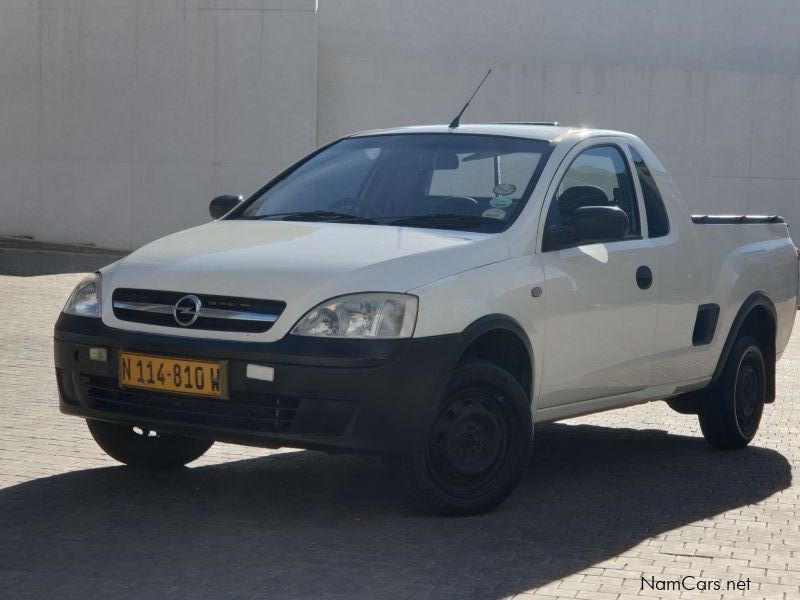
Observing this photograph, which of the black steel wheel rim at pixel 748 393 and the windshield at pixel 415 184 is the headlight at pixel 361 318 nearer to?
the windshield at pixel 415 184

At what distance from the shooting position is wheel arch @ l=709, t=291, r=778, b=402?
817 centimetres

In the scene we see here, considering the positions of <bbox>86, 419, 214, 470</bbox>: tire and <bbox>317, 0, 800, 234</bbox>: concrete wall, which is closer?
<bbox>86, 419, 214, 470</bbox>: tire

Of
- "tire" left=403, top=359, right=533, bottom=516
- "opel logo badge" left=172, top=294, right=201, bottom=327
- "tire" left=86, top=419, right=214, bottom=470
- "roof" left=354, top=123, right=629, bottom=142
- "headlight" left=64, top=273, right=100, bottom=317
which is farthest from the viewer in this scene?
"roof" left=354, top=123, right=629, bottom=142

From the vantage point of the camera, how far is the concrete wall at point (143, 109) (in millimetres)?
23891

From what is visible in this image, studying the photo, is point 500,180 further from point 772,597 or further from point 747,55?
point 747,55

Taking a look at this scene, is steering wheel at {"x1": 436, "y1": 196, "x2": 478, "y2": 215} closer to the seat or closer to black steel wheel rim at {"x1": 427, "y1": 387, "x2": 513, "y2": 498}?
the seat

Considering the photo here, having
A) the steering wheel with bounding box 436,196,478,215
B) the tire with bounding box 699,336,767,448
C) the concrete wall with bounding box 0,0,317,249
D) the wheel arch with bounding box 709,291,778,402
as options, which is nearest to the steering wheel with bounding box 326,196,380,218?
the steering wheel with bounding box 436,196,478,215

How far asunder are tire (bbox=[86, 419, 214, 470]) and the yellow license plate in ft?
2.61

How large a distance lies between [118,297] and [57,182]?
752 inches

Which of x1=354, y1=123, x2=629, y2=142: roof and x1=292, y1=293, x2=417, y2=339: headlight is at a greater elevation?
x1=354, y1=123, x2=629, y2=142: roof

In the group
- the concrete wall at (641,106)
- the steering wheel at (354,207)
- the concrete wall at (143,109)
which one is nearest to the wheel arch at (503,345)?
the steering wheel at (354,207)

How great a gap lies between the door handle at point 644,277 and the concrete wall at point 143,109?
55.6ft

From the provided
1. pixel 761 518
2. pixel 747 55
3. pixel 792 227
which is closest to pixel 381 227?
pixel 761 518

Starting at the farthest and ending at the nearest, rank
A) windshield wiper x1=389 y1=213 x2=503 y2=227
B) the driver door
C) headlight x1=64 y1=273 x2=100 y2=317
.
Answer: the driver door
windshield wiper x1=389 y1=213 x2=503 y2=227
headlight x1=64 y1=273 x2=100 y2=317
